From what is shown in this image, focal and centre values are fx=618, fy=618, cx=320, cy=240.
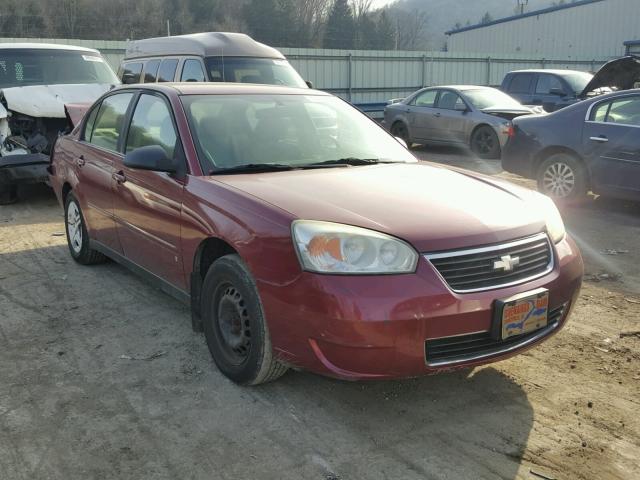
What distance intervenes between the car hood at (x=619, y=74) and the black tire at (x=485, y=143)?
198cm

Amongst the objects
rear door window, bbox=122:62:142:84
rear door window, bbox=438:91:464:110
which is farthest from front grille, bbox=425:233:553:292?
rear door window, bbox=438:91:464:110

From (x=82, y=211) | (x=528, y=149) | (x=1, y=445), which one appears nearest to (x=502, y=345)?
(x=1, y=445)

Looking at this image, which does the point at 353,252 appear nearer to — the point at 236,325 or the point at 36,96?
the point at 236,325

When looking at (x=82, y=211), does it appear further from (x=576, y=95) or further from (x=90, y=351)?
(x=576, y=95)

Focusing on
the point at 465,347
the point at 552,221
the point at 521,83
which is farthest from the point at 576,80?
the point at 465,347

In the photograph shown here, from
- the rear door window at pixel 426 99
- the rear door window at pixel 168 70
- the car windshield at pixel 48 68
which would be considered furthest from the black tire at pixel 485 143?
the car windshield at pixel 48 68

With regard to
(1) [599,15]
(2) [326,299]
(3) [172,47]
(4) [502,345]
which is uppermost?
(1) [599,15]

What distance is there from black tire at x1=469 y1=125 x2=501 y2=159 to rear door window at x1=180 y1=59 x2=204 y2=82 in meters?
5.81

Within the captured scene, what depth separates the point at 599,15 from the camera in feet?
104

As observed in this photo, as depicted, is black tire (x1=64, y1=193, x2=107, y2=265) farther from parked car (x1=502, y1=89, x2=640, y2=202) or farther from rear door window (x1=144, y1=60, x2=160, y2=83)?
rear door window (x1=144, y1=60, x2=160, y2=83)

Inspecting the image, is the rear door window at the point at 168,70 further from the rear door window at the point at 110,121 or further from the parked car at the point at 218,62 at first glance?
the rear door window at the point at 110,121

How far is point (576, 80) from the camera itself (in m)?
13.6

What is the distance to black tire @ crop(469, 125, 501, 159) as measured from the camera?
40.5ft

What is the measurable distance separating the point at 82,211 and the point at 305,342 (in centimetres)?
321
